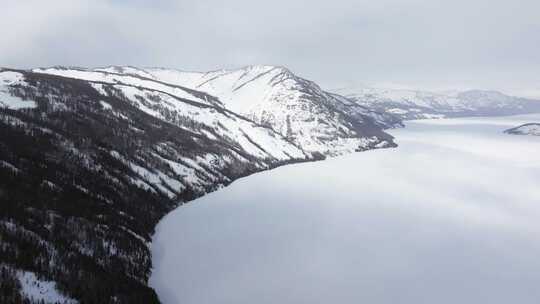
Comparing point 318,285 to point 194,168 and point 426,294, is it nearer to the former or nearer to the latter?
point 426,294

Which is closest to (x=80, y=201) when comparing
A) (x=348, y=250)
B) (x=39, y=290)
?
(x=39, y=290)

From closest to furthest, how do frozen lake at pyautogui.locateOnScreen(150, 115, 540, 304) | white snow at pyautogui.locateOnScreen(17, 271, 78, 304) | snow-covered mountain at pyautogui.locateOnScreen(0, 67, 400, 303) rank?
white snow at pyautogui.locateOnScreen(17, 271, 78, 304)
snow-covered mountain at pyautogui.locateOnScreen(0, 67, 400, 303)
frozen lake at pyautogui.locateOnScreen(150, 115, 540, 304)

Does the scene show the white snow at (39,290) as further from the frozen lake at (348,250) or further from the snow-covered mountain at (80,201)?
the frozen lake at (348,250)

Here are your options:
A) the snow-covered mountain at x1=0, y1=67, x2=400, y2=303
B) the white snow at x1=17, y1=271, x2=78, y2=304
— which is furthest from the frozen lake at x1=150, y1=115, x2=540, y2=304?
the white snow at x1=17, y1=271, x2=78, y2=304

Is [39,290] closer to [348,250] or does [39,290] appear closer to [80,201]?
[80,201]

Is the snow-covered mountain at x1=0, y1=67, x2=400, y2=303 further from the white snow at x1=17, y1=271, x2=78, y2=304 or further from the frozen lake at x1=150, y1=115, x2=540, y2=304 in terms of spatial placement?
the frozen lake at x1=150, y1=115, x2=540, y2=304

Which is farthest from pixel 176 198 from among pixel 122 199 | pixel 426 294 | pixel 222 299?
pixel 426 294

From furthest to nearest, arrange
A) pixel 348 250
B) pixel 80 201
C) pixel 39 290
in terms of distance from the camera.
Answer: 1. pixel 80 201
2. pixel 348 250
3. pixel 39 290

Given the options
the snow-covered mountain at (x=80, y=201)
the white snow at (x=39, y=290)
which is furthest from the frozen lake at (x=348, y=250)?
the white snow at (x=39, y=290)
